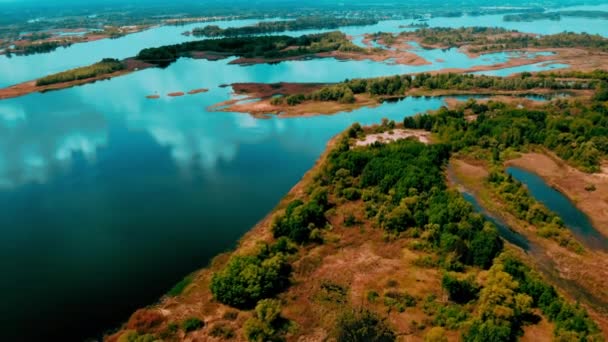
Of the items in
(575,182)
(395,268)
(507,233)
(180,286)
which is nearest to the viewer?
(180,286)

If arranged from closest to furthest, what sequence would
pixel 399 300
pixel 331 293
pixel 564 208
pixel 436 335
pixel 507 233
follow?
pixel 436 335
pixel 399 300
pixel 331 293
pixel 507 233
pixel 564 208

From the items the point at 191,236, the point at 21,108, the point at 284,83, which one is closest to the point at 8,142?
the point at 21,108

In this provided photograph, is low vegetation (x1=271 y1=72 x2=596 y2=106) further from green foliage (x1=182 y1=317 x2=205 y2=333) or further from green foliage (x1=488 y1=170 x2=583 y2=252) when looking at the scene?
green foliage (x1=182 y1=317 x2=205 y2=333)

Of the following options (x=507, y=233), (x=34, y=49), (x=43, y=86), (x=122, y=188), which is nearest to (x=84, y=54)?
(x=34, y=49)

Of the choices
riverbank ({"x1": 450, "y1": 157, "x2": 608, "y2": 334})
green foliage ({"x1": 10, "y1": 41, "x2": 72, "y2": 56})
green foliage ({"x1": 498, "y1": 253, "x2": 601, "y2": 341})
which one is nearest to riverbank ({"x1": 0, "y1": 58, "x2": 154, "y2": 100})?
green foliage ({"x1": 10, "y1": 41, "x2": 72, "y2": 56})

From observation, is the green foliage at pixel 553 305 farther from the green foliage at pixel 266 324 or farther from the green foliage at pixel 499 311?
the green foliage at pixel 266 324

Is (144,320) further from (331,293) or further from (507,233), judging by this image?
(507,233)
